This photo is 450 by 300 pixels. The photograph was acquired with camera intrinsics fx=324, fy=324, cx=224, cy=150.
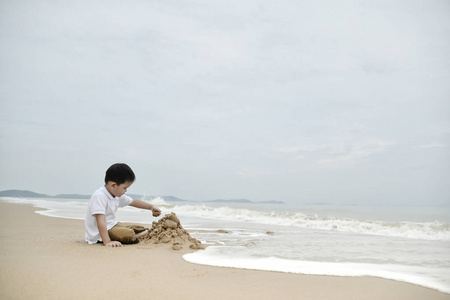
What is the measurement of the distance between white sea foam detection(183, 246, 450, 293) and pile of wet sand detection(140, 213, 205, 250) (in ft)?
2.02

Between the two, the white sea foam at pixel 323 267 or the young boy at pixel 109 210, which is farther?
the young boy at pixel 109 210

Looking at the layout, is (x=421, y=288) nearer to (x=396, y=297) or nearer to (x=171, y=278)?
(x=396, y=297)

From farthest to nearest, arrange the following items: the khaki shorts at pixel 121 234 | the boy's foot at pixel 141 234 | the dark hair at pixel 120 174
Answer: the boy's foot at pixel 141 234 → the khaki shorts at pixel 121 234 → the dark hair at pixel 120 174

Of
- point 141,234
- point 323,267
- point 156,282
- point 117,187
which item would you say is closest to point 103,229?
point 117,187

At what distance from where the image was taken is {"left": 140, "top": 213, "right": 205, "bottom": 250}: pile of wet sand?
13.7ft

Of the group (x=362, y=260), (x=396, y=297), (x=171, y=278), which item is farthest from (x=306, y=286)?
(x=362, y=260)

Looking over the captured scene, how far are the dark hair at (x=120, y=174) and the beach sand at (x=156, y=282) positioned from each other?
106 cm

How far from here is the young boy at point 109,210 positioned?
3.94 meters

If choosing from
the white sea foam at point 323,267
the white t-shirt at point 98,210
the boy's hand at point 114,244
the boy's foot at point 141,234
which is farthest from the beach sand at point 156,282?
the boy's foot at point 141,234

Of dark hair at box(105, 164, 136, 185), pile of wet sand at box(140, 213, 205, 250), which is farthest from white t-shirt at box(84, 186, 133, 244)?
pile of wet sand at box(140, 213, 205, 250)

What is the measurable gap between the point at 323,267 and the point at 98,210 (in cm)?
264

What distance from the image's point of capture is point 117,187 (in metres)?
4.06

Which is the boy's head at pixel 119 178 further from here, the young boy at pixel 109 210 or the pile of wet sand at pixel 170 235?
the pile of wet sand at pixel 170 235

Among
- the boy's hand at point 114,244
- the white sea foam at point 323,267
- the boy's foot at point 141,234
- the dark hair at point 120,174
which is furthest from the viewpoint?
the boy's foot at point 141,234
